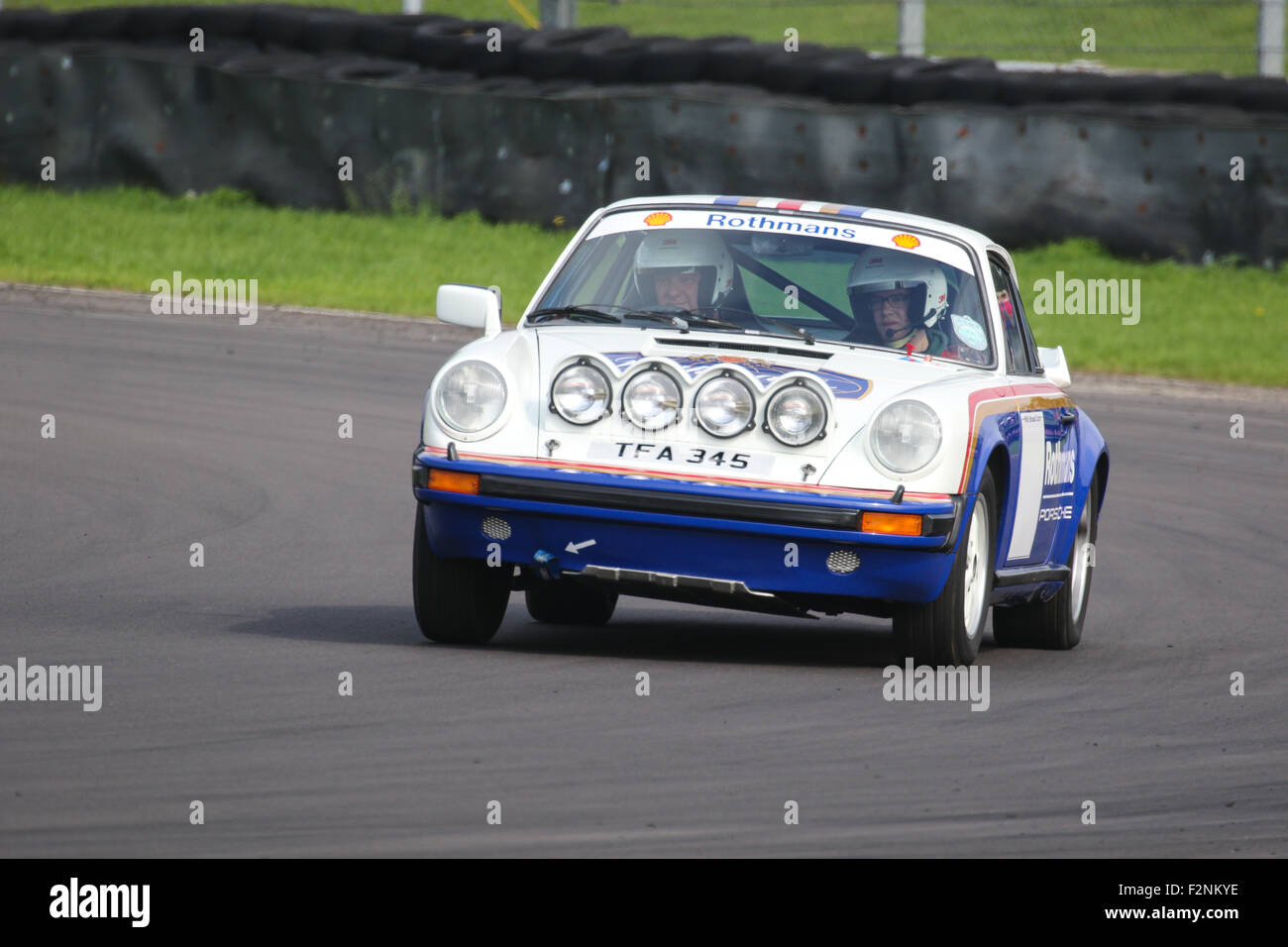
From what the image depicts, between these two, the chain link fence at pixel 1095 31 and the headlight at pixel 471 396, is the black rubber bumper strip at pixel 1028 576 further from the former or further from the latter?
the chain link fence at pixel 1095 31

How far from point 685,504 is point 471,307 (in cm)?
142

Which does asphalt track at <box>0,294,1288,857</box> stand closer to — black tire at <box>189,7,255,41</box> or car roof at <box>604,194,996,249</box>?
car roof at <box>604,194,996,249</box>

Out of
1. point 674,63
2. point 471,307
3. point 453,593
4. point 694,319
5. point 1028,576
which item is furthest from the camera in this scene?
point 674,63

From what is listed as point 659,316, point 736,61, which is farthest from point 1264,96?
point 659,316

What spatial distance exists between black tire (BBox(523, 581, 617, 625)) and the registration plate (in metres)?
1.56

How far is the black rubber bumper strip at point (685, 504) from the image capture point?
7.09 m

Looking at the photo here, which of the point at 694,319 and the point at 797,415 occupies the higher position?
the point at 694,319

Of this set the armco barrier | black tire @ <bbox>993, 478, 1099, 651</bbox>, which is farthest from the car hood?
the armco barrier

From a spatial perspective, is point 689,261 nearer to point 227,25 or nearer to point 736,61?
point 736,61

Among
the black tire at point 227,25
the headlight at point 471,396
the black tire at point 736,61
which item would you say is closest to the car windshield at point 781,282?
the headlight at point 471,396

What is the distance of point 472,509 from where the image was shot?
7348 millimetres

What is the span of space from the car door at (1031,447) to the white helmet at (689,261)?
1085mm

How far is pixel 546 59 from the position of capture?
841 inches

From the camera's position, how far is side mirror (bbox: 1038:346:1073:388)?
29.4 feet
